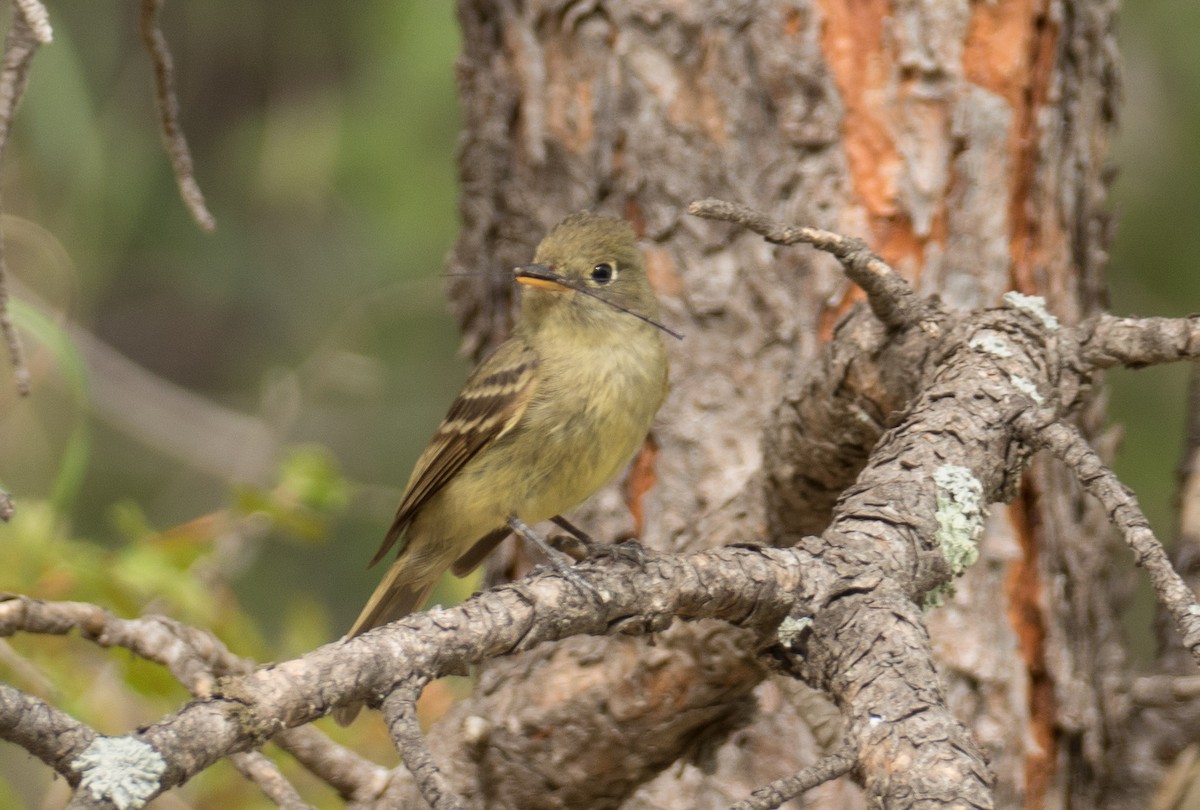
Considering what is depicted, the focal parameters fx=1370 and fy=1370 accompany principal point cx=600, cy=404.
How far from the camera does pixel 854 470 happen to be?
3174mm

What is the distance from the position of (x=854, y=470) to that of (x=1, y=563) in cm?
226

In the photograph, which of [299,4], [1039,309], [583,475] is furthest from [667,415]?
[299,4]

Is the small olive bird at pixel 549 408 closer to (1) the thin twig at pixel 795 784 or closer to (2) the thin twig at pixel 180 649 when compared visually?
(2) the thin twig at pixel 180 649

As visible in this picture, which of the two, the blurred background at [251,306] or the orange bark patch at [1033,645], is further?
the blurred background at [251,306]

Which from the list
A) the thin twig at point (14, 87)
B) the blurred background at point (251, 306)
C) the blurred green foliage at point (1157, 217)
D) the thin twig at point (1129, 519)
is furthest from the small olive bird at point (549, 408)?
the blurred green foliage at point (1157, 217)

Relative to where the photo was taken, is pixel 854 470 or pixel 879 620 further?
pixel 854 470

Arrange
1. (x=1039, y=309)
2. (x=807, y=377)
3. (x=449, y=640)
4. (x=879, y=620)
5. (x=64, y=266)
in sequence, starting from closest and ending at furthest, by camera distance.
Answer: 1. (x=449, y=640)
2. (x=879, y=620)
3. (x=1039, y=309)
4. (x=807, y=377)
5. (x=64, y=266)

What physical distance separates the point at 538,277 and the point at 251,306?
5012 mm

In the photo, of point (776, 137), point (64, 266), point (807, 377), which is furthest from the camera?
point (64, 266)

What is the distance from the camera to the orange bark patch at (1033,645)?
11.2ft

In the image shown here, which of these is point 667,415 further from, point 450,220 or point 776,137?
point 450,220

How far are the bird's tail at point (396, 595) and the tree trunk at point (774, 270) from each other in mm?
279

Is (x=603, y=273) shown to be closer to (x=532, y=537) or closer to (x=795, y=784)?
(x=532, y=537)

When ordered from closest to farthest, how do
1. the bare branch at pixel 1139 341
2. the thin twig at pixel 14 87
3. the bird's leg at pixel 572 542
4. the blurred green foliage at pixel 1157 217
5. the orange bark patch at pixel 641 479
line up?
1. the thin twig at pixel 14 87
2. the bare branch at pixel 1139 341
3. the bird's leg at pixel 572 542
4. the orange bark patch at pixel 641 479
5. the blurred green foliage at pixel 1157 217
